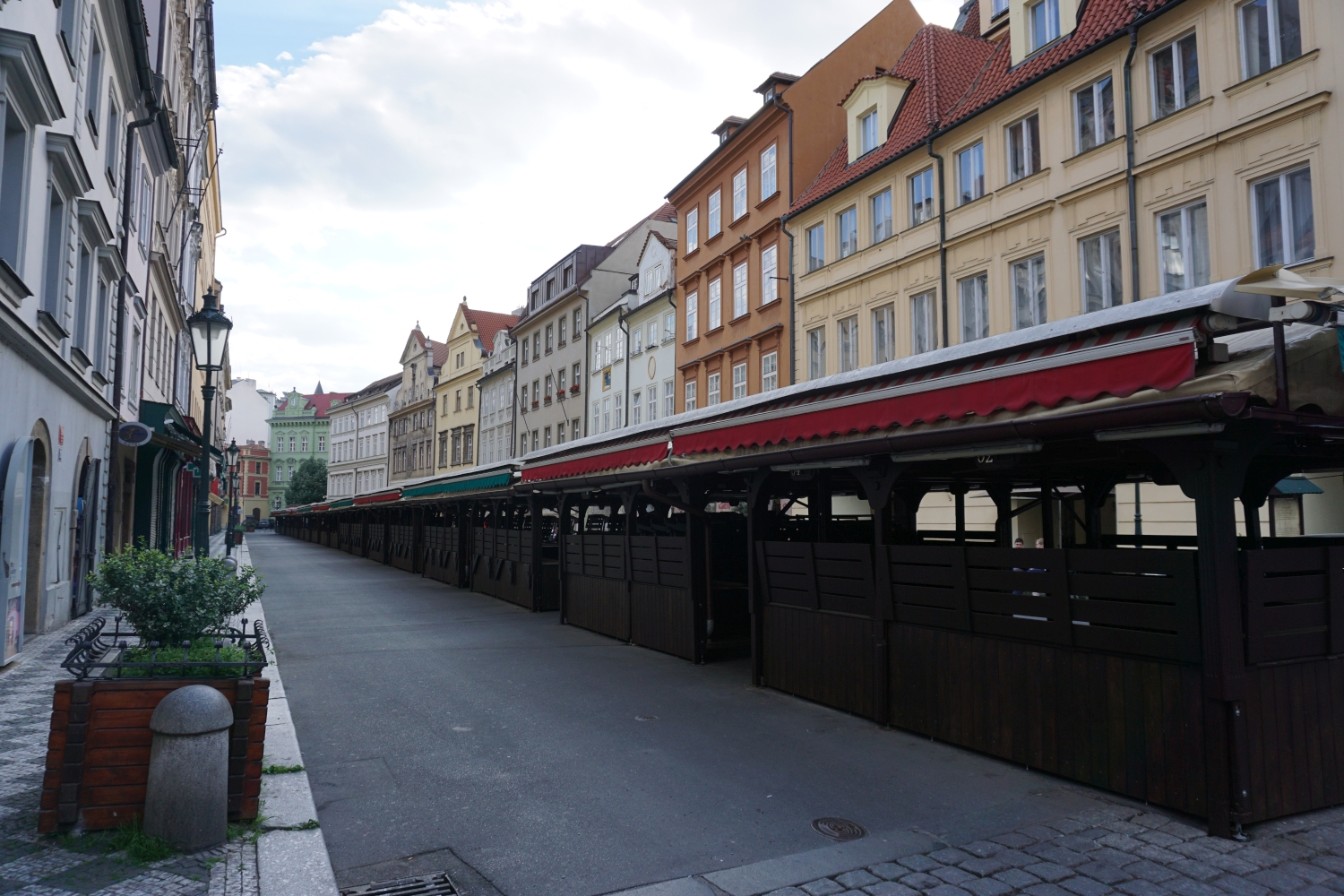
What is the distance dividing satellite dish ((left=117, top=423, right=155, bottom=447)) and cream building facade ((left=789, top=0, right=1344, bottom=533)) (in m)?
16.5

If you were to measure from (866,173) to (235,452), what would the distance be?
24.1 meters

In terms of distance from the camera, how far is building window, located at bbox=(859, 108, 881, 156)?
974 inches

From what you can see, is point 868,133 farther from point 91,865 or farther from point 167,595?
point 91,865

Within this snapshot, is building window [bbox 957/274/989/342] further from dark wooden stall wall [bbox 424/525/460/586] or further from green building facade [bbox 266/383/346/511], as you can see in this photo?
green building facade [bbox 266/383/346/511]

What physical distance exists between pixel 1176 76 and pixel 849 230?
31.9 ft

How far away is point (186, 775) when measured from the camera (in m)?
4.63

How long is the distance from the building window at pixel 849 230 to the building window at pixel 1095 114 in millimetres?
7019

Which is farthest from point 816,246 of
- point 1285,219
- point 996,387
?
point 996,387

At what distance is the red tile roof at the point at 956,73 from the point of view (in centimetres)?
1750

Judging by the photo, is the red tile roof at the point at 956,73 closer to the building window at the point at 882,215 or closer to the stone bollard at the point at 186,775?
the building window at the point at 882,215

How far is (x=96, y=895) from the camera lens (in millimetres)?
4023

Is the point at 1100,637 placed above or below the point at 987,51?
below

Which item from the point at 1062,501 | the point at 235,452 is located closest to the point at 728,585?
the point at 1062,501

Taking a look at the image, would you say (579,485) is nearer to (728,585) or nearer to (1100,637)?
(728,585)
